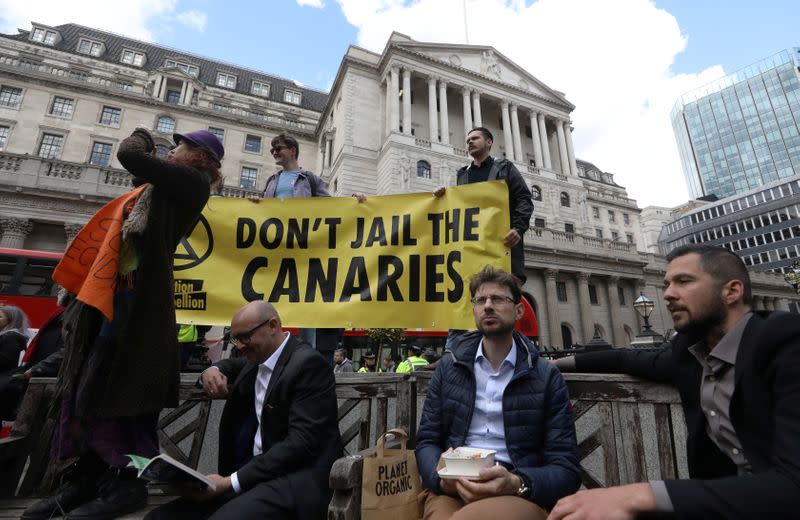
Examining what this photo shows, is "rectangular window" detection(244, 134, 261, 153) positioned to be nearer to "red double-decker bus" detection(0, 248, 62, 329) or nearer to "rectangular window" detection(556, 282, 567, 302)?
"red double-decker bus" detection(0, 248, 62, 329)

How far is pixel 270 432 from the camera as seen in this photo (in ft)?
8.14

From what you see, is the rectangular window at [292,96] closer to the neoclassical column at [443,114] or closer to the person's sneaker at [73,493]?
the neoclassical column at [443,114]

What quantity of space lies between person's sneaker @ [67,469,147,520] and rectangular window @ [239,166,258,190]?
131 feet

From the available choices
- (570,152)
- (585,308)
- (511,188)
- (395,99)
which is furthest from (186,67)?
(511,188)

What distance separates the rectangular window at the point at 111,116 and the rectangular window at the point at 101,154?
7.86ft

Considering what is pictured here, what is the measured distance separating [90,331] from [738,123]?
157m

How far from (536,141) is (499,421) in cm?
4155

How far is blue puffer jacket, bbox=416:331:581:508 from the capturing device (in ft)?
6.82

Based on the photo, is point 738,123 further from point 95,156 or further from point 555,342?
point 95,156

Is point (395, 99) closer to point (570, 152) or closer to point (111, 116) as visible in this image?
point (570, 152)

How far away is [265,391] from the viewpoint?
2578 millimetres

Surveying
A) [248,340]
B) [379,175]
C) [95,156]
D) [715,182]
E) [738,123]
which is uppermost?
[738,123]

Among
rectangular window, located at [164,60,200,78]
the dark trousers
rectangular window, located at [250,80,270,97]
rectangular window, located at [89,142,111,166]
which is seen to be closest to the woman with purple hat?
the dark trousers

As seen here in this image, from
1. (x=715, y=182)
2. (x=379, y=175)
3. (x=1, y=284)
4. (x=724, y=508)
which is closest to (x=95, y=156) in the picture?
(x=379, y=175)
